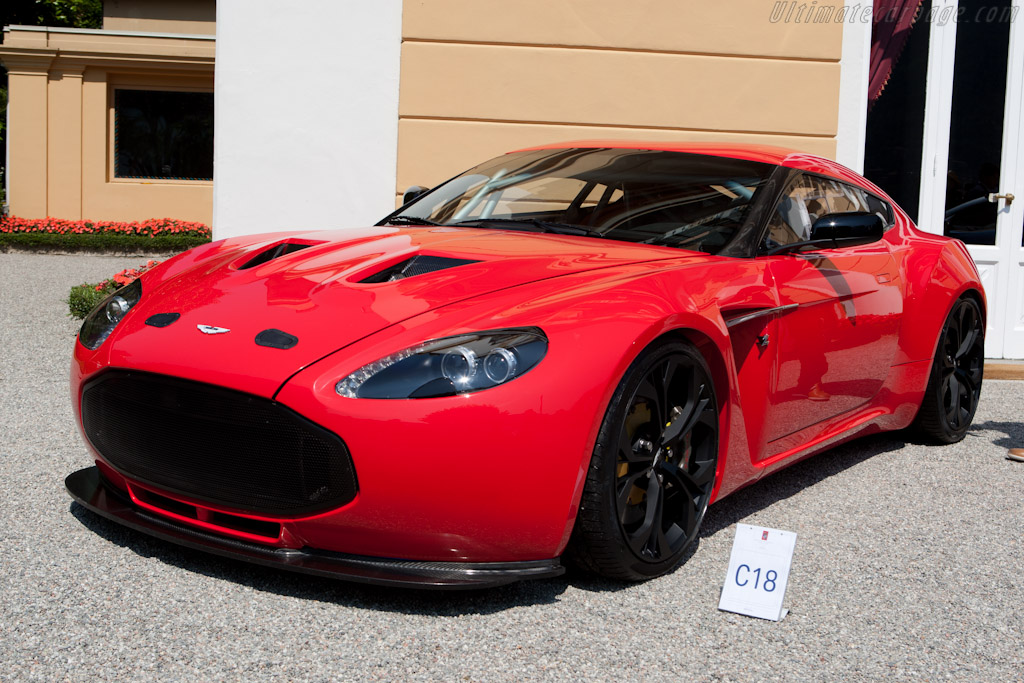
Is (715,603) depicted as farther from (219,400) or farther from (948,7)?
(948,7)

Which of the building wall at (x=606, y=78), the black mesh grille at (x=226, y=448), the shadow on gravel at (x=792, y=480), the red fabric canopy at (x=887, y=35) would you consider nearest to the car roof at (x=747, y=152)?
the shadow on gravel at (x=792, y=480)

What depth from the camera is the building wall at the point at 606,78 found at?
23.1ft

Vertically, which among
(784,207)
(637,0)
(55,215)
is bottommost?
(55,215)

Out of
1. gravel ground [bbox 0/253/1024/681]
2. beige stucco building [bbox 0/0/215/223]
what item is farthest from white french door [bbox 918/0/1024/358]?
beige stucco building [bbox 0/0/215/223]

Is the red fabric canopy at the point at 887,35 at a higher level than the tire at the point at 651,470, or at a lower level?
higher

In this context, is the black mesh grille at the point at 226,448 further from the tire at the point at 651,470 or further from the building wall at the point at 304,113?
the building wall at the point at 304,113

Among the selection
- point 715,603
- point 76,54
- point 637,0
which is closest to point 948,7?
point 637,0

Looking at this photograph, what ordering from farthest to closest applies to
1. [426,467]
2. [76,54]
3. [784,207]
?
[76,54] → [784,207] → [426,467]

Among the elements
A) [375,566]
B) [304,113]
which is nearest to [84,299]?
[304,113]

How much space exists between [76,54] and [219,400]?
17661 mm

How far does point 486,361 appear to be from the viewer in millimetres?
2381

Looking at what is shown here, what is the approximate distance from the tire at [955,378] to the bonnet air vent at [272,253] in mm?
2799

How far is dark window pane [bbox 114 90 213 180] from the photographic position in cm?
1838

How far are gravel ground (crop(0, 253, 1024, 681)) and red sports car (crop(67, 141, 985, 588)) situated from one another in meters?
0.15
